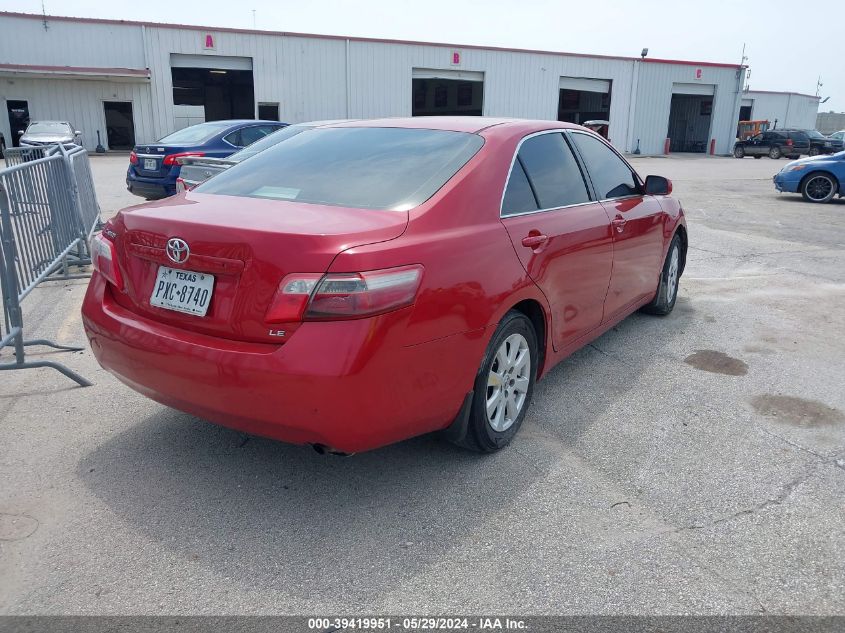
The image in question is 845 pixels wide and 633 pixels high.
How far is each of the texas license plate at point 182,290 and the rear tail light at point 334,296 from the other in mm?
363

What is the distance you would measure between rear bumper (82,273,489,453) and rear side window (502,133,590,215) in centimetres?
89

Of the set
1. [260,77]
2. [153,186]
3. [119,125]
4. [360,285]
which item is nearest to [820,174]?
[153,186]

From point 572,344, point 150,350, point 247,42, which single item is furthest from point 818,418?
point 247,42

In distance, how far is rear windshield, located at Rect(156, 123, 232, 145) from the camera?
11.6 meters

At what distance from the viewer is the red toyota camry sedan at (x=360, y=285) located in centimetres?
259

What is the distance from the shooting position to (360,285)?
255 cm

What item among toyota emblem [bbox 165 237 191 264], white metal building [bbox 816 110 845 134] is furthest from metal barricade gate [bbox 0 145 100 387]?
white metal building [bbox 816 110 845 134]

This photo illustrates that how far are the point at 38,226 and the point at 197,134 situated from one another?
266 inches

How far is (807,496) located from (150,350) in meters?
3.03

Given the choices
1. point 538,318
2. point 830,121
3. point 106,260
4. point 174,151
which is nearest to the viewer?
point 106,260

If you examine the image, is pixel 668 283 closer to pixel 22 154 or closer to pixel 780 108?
pixel 22 154

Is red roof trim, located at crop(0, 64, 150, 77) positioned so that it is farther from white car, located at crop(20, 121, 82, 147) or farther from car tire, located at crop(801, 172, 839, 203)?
car tire, located at crop(801, 172, 839, 203)

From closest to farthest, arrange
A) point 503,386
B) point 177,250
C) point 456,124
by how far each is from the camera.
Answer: point 177,250 → point 503,386 → point 456,124

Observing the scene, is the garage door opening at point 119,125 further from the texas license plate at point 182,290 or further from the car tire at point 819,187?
the texas license plate at point 182,290
